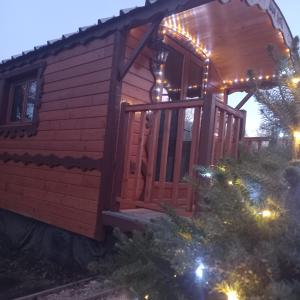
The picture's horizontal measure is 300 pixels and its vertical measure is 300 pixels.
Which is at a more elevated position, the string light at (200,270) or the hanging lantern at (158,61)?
the hanging lantern at (158,61)

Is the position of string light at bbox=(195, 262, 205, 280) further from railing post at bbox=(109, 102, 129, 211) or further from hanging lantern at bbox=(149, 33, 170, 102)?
hanging lantern at bbox=(149, 33, 170, 102)

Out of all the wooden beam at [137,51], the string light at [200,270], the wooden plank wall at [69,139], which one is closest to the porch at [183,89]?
the wooden beam at [137,51]

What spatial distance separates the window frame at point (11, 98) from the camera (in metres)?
5.93

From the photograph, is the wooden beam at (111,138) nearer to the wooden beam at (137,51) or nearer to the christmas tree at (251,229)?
the wooden beam at (137,51)

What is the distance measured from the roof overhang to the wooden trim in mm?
2260

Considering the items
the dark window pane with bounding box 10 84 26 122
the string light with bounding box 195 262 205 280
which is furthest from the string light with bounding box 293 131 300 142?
the dark window pane with bounding box 10 84 26 122

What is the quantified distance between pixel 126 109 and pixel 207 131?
1.25 m

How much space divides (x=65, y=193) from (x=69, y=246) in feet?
2.47

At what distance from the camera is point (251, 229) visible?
4.21ft

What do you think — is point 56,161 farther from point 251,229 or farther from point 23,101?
point 251,229

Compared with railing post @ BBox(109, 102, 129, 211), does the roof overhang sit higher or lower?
higher

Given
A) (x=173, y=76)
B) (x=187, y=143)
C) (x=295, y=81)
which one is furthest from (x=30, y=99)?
(x=295, y=81)

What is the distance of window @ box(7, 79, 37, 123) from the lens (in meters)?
6.57

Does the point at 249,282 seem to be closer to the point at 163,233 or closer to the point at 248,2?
the point at 163,233
